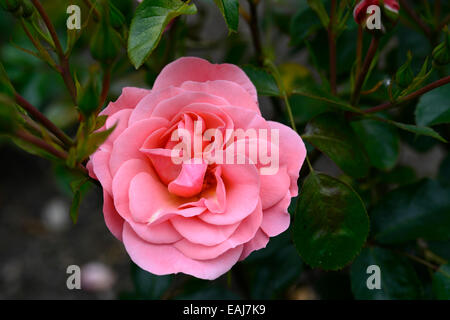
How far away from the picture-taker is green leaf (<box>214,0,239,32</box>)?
0.41m

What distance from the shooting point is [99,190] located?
0.73 m

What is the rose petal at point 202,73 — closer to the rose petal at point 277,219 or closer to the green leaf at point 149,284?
the rose petal at point 277,219

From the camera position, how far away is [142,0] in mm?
423

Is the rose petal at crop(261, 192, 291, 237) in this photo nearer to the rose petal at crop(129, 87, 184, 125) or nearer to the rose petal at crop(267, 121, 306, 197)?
the rose petal at crop(267, 121, 306, 197)

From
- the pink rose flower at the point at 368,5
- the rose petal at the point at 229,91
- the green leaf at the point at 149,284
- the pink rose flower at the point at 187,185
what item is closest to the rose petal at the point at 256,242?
the pink rose flower at the point at 187,185

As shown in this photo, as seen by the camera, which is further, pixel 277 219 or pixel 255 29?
pixel 255 29

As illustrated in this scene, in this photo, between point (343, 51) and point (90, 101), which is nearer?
point (90, 101)

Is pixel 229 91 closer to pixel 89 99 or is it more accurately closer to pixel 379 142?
pixel 89 99

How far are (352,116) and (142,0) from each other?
0.82 feet

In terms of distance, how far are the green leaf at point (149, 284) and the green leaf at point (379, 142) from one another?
337 millimetres

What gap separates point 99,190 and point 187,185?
38 cm

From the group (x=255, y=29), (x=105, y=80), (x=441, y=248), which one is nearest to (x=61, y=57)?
(x=105, y=80)

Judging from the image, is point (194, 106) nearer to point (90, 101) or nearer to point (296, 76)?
point (90, 101)
